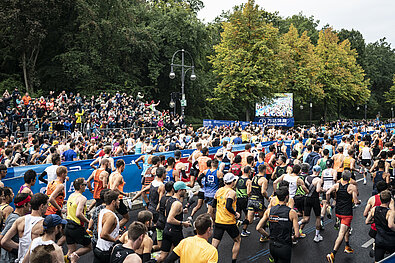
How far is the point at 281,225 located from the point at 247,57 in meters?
29.6

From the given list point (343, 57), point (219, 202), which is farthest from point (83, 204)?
point (343, 57)

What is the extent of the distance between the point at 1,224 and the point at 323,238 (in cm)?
722

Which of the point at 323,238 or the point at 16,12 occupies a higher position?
the point at 16,12

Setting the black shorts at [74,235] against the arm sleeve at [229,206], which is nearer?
the black shorts at [74,235]

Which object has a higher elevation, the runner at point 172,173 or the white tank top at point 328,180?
the runner at point 172,173

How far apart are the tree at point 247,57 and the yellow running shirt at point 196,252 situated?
29.6 metres

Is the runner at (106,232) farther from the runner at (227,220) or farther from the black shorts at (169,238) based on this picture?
the runner at (227,220)

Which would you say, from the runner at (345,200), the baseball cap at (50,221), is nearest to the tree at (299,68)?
the runner at (345,200)

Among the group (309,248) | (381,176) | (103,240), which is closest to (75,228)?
(103,240)

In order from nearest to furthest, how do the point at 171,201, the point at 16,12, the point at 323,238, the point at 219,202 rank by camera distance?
the point at 171,201
the point at 219,202
the point at 323,238
the point at 16,12

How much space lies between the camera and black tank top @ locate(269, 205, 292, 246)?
18.5 ft

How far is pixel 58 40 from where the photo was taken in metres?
32.4

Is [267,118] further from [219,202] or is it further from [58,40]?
[219,202]

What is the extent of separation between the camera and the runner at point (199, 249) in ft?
13.6
